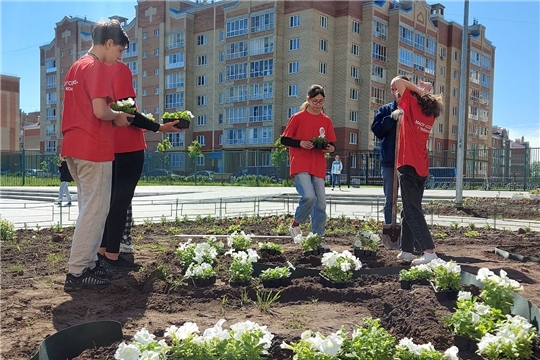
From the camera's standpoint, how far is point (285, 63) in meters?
47.9

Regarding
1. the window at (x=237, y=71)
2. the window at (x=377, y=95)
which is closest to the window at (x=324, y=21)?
the window at (x=377, y=95)

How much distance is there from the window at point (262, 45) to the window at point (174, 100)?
10976 millimetres

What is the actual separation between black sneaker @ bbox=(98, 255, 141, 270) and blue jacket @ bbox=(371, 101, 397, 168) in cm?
329

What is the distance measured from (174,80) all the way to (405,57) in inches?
1048

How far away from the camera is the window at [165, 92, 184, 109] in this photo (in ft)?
182

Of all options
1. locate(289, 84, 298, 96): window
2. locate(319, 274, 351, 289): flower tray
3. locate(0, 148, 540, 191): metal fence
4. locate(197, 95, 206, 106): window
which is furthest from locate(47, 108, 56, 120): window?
locate(319, 274, 351, 289): flower tray

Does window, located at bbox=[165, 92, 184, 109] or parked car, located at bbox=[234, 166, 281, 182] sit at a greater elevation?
window, located at bbox=[165, 92, 184, 109]

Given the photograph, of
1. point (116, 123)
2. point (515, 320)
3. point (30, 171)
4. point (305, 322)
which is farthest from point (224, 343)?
point (30, 171)

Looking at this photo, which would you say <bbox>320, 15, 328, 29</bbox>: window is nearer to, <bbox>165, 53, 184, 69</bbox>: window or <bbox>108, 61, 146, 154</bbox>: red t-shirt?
<bbox>165, 53, 184, 69</bbox>: window

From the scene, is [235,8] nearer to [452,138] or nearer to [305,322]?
[452,138]

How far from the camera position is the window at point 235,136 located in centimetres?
5107

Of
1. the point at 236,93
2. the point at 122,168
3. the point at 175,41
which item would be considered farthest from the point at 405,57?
the point at 122,168

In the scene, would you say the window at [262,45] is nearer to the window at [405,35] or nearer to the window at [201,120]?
the window at [201,120]

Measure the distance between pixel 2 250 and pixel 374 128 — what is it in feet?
15.1
